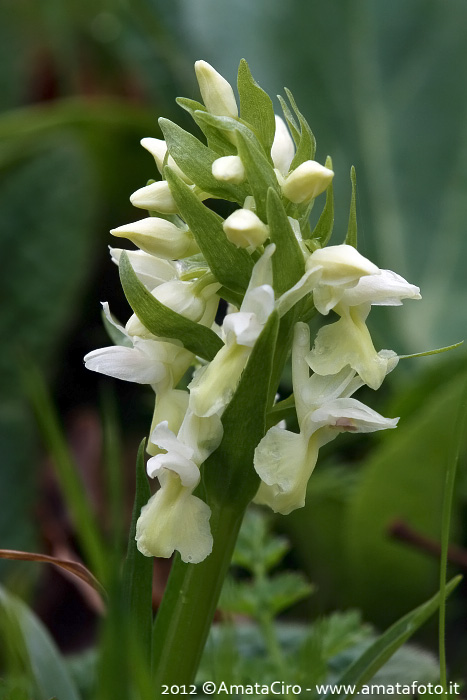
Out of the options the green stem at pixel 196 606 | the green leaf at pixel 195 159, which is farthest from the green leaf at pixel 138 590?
the green leaf at pixel 195 159

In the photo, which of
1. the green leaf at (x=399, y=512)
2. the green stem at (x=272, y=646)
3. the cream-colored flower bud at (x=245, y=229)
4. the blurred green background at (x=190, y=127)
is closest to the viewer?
the cream-colored flower bud at (x=245, y=229)

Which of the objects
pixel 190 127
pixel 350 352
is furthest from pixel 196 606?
pixel 190 127

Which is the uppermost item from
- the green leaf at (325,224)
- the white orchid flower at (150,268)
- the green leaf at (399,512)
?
the green leaf at (325,224)

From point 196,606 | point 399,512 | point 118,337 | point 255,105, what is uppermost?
point 255,105

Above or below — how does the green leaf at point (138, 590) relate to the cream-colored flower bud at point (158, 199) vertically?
below

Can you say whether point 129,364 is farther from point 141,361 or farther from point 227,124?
point 227,124

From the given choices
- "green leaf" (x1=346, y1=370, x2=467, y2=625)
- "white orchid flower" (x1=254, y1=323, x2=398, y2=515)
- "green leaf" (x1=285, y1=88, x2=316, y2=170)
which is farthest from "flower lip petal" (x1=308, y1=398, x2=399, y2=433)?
"green leaf" (x1=346, y1=370, x2=467, y2=625)

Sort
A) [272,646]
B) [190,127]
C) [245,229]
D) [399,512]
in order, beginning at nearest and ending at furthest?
[245,229] → [272,646] → [399,512] → [190,127]

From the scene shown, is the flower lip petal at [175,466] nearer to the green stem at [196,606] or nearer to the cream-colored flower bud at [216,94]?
the green stem at [196,606]
